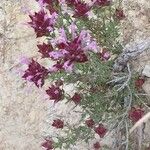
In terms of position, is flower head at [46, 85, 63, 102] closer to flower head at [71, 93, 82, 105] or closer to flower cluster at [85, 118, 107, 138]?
flower head at [71, 93, 82, 105]

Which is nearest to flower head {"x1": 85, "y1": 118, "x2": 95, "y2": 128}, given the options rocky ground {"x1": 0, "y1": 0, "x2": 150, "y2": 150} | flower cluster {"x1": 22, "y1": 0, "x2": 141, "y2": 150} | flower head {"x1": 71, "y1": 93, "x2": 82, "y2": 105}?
flower cluster {"x1": 22, "y1": 0, "x2": 141, "y2": 150}

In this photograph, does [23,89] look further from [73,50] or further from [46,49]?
[73,50]

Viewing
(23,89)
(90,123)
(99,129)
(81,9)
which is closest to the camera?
(81,9)

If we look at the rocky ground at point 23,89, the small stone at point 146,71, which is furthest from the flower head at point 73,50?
the rocky ground at point 23,89

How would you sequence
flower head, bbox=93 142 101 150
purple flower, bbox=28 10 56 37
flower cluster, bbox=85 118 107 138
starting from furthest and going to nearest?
1. flower head, bbox=93 142 101 150
2. flower cluster, bbox=85 118 107 138
3. purple flower, bbox=28 10 56 37

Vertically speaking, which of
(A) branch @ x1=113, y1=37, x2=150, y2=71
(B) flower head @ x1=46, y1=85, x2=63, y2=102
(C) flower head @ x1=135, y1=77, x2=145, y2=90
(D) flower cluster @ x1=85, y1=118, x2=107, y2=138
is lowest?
(D) flower cluster @ x1=85, y1=118, x2=107, y2=138

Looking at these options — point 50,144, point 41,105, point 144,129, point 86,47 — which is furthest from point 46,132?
point 86,47

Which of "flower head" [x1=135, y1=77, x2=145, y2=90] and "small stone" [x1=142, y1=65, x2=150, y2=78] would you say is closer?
"flower head" [x1=135, y1=77, x2=145, y2=90]

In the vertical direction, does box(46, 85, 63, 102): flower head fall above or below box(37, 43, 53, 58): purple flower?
below

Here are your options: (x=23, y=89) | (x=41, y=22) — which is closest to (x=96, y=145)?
→ (x=23, y=89)
